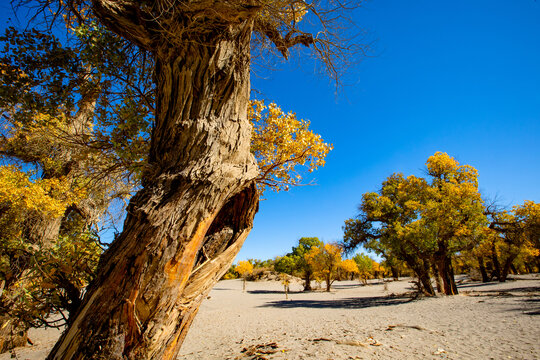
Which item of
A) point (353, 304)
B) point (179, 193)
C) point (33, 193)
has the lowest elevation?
point (353, 304)

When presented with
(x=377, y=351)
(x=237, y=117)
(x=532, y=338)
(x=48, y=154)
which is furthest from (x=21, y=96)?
(x=532, y=338)

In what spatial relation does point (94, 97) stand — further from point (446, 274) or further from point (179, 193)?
point (446, 274)

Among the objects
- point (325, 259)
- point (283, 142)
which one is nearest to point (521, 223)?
point (325, 259)

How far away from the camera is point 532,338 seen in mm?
5633

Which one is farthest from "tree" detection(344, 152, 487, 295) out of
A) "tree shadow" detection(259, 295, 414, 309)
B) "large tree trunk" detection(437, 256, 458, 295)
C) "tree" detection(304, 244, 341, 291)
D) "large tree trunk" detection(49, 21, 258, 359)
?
"large tree trunk" detection(49, 21, 258, 359)

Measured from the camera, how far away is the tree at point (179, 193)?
1.54 meters

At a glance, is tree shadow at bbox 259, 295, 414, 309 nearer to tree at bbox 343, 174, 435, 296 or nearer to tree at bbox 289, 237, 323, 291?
tree at bbox 343, 174, 435, 296

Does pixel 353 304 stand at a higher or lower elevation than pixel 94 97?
lower

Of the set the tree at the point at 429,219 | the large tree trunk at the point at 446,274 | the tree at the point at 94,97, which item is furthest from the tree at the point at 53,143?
the large tree trunk at the point at 446,274

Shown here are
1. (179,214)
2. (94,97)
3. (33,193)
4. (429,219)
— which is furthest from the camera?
(429,219)

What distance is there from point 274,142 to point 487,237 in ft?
56.4

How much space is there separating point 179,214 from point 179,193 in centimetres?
19

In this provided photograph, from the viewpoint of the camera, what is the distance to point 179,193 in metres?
1.84

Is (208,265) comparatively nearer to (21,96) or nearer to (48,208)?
(21,96)
